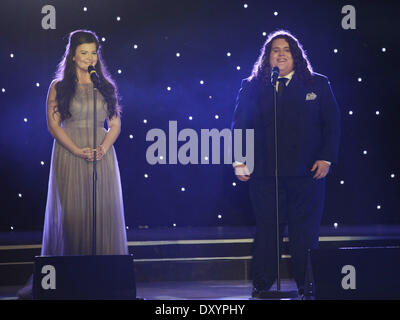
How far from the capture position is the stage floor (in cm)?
472

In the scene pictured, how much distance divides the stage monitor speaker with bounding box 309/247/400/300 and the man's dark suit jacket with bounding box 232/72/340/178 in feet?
3.14

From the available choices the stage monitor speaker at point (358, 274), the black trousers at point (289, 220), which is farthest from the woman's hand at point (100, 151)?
the stage monitor speaker at point (358, 274)

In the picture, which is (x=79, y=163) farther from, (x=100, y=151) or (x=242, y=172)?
(x=242, y=172)

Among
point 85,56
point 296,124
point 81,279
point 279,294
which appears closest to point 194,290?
point 279,294

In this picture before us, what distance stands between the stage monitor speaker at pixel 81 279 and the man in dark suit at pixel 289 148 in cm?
112

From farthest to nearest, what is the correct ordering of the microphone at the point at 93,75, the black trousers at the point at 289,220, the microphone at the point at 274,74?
1. the black trousers at the point at 289,220
2. the microphone at the point at 93,75
3. the microphone at the point at 274,74

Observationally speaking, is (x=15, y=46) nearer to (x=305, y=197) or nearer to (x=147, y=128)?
(x=147, y=128)

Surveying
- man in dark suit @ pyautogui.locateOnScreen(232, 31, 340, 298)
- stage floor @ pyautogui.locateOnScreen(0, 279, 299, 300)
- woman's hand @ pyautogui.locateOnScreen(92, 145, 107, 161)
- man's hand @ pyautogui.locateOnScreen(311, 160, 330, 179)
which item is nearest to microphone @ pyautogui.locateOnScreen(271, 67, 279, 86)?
man in dark suit @ pyautogui.locateOnScreen(232, 31, 340, 298)

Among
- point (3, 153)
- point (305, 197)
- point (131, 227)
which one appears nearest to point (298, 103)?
point (305, 197)

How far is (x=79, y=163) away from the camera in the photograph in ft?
15.9

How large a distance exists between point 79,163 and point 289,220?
1.35 m

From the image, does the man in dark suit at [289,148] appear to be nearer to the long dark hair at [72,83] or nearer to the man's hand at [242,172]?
the man's hand at [242,172]

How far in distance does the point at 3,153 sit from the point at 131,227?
121 cm

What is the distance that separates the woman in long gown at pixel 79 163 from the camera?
478cm
